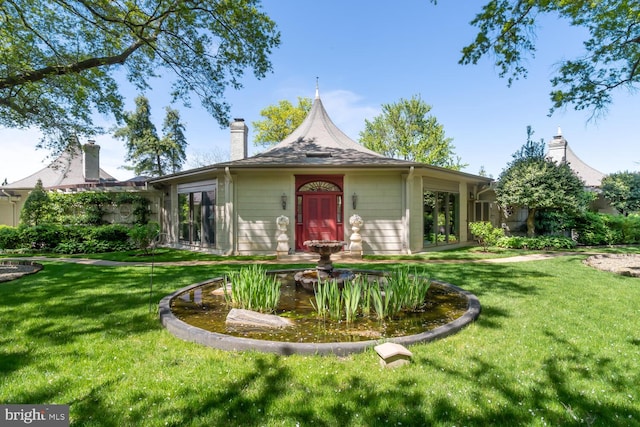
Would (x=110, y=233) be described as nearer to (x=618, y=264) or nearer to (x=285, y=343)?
(x=285, y=343)

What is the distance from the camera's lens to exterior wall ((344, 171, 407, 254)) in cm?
1060

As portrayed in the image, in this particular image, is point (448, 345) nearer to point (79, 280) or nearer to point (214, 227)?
point (79, 280)

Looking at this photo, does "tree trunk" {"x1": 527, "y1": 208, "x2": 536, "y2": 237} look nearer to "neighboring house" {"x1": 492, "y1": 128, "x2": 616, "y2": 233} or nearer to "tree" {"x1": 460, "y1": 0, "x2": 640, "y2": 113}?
"neighboring house" {"x1": 492, "y1": 128, "x2": 616, "y2": 233}

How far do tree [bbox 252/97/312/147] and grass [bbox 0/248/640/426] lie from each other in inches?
1060

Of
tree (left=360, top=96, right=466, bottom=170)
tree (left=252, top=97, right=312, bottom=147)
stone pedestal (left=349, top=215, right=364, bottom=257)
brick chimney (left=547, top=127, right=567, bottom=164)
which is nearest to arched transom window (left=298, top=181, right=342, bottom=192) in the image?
stone pedestal (left=349, top=215, right=364, bottom=257)

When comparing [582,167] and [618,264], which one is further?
[582,167]

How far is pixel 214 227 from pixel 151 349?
344 inches

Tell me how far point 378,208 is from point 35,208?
47.1 feet

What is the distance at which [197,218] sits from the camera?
12.0 m

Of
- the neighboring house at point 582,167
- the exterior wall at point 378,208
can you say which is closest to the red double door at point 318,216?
the exterior wall at point 378,208

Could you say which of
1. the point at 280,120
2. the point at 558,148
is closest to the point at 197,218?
the point at 558,148

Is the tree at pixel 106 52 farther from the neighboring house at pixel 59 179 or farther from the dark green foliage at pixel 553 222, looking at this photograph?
the dark green foliage at pixel 553 222

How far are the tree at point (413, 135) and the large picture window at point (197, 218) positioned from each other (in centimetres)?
1868

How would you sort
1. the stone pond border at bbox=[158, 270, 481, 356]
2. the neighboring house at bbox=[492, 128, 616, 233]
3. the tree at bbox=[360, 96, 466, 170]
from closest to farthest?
the stone pond border at bbox=[158, 270, 481, 356] < the neighboring house at bbox=[492, 128, 616, 233] < the tree at bbox=[360, 96, 466, 170]
